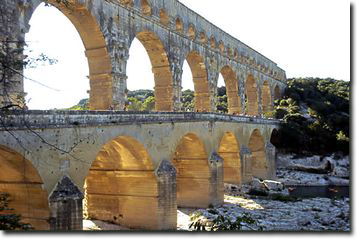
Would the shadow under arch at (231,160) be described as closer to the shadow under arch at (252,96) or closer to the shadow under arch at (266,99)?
the shadow under arch at (252,96)

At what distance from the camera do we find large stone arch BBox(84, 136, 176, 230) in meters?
15.7

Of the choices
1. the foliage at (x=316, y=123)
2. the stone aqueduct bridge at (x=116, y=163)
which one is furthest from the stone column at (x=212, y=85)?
the foliage at (x=316, y=123)

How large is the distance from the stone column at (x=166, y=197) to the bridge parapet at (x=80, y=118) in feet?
6.90

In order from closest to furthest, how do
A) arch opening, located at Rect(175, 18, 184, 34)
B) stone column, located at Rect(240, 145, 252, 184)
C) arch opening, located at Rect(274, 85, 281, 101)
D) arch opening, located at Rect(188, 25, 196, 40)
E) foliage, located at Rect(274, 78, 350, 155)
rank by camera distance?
arch opening, located at Rect(175, 18, 184, 34) → arch opening, located at Rect(188, 25, 196, 40) → stone column, located at Rect(240, 145, 252, 184) → foliage, located at Rect(274, 78, 350, 155) → arch opening, located at Rect(274, 85, 281, 101)

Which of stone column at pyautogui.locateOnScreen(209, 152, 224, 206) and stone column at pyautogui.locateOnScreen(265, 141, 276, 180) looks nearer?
stone column at pyautogui.locateOnScreen(209, 152, 224, 206)

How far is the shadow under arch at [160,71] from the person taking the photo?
21938 mm

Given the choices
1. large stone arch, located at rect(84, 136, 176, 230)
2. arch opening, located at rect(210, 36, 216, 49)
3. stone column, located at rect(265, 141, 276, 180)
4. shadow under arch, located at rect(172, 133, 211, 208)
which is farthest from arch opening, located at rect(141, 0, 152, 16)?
stone column, located at rect(265, 141, 276, 180)

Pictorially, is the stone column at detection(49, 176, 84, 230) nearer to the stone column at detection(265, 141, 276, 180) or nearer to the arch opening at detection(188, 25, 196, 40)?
the arch opening at detection(188, 25, 196, 40)

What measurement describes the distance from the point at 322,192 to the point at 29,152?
2498 cm

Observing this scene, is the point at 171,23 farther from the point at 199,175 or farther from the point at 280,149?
the point at 280,149

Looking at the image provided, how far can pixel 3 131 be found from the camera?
29.4 ft

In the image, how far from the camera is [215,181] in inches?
837

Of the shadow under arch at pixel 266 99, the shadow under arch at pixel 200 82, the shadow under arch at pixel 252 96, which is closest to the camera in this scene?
the shadow under arch at pixel 200 82

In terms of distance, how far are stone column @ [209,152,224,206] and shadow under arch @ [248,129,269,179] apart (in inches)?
475
